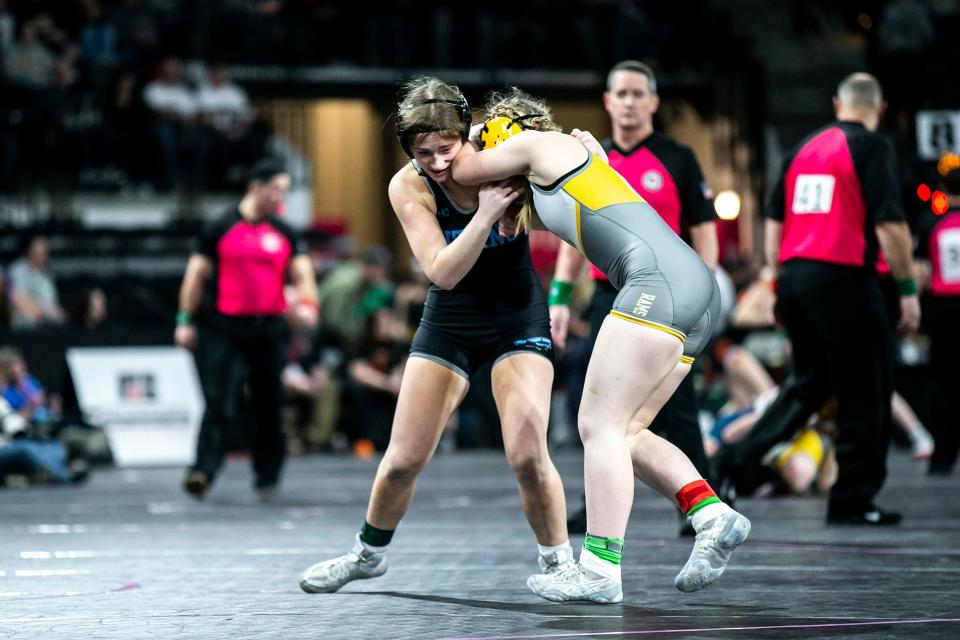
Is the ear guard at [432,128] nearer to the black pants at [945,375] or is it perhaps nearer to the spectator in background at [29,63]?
the black pants at [945,375]

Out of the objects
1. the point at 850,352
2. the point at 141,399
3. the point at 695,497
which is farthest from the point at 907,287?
the point at 141,399

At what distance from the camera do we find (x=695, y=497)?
4.62m

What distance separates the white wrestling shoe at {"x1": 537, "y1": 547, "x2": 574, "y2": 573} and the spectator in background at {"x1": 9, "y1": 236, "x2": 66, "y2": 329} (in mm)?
10107

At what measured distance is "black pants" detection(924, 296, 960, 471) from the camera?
403 inches

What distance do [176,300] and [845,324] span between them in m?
10.6

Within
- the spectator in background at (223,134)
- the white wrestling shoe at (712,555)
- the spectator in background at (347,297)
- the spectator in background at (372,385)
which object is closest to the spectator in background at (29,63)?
the spectator in background at (223,134)

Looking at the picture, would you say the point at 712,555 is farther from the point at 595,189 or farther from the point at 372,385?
the point at 372,385

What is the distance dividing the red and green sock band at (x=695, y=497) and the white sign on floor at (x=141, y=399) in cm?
931

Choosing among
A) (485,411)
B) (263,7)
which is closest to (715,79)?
(263,7)

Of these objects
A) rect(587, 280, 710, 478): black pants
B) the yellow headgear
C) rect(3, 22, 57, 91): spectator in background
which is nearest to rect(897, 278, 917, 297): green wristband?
rect(587, 280, 710, 478): black pants

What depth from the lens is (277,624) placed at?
14.3ft

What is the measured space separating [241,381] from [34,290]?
5818mm

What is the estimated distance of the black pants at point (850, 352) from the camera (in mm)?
6754

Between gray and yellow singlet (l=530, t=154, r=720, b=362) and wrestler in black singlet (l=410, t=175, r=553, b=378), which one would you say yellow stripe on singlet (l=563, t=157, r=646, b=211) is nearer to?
gray and yellow singlet (l=530, t=154, r=720, b=362)
